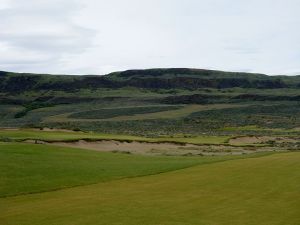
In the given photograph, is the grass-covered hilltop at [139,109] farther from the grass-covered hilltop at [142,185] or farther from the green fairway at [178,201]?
the green fairway at [178,201]

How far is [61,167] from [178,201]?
1216cm

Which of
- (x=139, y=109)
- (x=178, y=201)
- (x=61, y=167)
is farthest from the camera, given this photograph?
(x=139, y=109)

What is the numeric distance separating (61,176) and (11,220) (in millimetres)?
10251

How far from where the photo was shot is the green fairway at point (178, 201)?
789 inches

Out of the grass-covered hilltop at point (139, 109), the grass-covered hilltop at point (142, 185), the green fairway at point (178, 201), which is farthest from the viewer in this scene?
the grass-covered hilltop at point (139, 109)

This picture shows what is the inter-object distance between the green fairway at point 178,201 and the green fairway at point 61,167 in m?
1.46

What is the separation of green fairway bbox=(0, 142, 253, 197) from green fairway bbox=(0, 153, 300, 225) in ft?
4.80

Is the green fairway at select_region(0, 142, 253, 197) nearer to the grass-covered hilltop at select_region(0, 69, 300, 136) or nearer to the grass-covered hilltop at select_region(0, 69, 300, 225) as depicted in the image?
the grass-covered hilltop at select_region(0, 69, 300, 225)

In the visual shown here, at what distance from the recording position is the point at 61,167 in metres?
33.3

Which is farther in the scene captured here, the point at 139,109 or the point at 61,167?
the point at 139,109

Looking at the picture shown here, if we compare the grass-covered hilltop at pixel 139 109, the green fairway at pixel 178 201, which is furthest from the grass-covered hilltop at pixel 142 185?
the grass-covered hilltop at pixel 139 109

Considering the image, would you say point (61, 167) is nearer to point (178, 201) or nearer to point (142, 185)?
point (142, 185)

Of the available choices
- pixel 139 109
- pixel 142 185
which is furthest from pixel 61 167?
pixel 139 109

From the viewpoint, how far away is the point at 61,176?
102 ft
